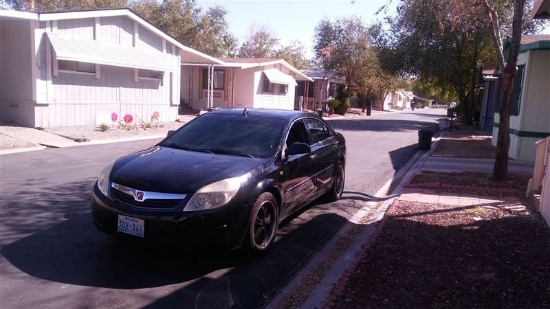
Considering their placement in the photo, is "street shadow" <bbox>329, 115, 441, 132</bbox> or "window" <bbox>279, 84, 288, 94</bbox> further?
"window" <bbox>279, 84, 288, 94</bbox>

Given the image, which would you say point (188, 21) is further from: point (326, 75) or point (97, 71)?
point (97, 71)

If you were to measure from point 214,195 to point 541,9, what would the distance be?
284 inches

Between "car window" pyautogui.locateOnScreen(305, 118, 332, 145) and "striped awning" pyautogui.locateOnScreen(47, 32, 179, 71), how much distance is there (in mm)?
11190

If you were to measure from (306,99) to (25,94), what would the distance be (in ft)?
87.0

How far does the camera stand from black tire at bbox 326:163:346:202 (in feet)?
24.9

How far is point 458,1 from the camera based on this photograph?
9672 mm

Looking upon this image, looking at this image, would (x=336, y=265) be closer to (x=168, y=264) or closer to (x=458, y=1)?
(x=168, y=264)

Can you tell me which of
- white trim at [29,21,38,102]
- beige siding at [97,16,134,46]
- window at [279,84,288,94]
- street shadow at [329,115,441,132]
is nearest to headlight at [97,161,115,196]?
white trim at [29,21,38,102]

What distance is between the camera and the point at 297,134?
6.21 meters

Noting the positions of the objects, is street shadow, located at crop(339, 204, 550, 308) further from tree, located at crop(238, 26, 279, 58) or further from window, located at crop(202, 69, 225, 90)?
tree, located at crop(238, 26, 279, 58)

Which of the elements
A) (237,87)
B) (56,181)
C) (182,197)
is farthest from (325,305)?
(237,87)

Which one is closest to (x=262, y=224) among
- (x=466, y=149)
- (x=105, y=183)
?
(x=105, y=183)

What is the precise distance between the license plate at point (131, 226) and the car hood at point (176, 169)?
0.31 m

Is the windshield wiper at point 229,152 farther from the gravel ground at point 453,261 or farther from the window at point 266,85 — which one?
the window at point 266,85
